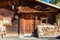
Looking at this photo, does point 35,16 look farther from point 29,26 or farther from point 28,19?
point 29,26

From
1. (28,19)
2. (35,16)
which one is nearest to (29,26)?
(28,19)

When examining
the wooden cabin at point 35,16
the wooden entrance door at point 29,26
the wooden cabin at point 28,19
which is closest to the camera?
the wooden cabin at point 35,16

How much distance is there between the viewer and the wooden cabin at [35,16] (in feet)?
72.1

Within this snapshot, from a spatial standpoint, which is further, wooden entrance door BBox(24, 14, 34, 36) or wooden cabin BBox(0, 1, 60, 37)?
wooden entrance door BBox(24, 14, 34, 36)

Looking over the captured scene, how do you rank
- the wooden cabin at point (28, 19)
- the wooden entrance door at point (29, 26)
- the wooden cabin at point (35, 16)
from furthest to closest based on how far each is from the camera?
1. the wooden entrance door at point (29, 26)
2. the wooden cabin at point (28, 19)
3. the wooden cabin at point (35, 16)

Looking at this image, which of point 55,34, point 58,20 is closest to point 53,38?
point 55,34

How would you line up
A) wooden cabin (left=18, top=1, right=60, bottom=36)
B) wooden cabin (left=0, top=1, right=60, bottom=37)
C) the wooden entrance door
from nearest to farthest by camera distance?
wooden cabin (left=18, top=1, right=60, bottom=36), wooden cabin (left=0, top=1, right=60, bottom=37), the wooden entrance door

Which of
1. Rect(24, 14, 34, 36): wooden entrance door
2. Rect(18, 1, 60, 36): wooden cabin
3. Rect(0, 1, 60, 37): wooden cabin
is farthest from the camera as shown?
Rect(24, 14, 34, 36): wooden entrance door

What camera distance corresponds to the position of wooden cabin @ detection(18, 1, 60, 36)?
22.0 m

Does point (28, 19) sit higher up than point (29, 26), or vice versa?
point (28, 19)

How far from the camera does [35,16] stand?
22312 mm

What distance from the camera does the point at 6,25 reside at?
22.5 meters

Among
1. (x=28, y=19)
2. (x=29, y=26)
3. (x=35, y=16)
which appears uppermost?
(x=35, y=16)

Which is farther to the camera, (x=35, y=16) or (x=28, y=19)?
(x=28, y=19)
